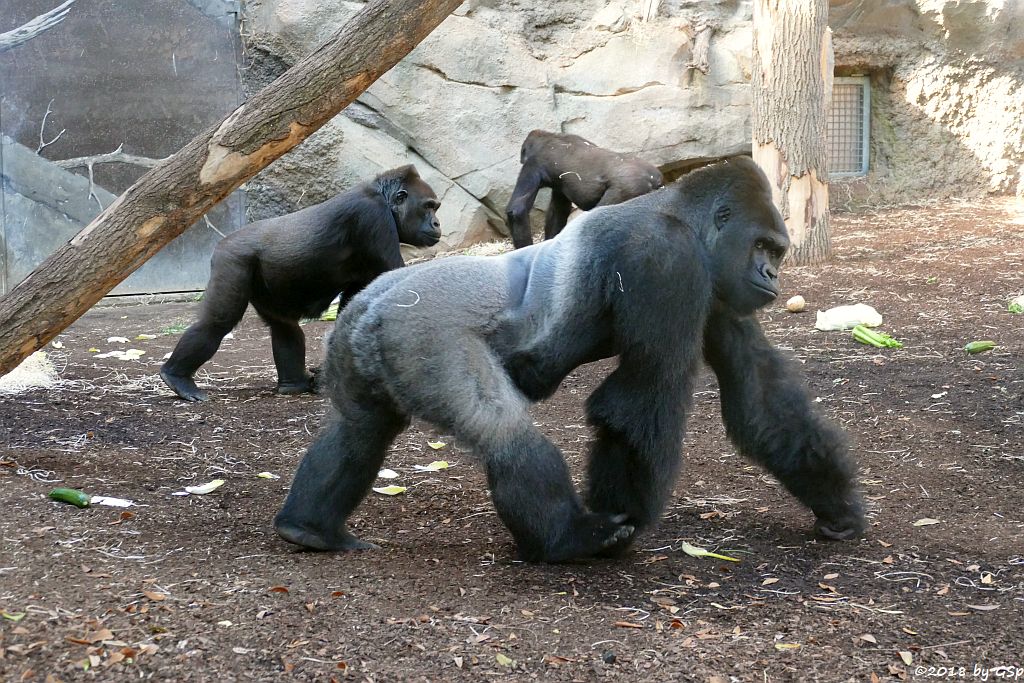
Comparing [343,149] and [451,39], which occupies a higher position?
[451,39]

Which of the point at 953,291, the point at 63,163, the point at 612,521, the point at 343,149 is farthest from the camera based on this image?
the point at 343,149

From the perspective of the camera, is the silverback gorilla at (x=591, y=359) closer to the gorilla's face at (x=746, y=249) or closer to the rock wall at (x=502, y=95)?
the gorilla's face at (x=746, y=249)

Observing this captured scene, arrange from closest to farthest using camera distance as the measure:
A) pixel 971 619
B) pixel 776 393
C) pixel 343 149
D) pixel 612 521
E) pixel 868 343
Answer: pixel 971 619
pixel 612 521
pixel 776 393
pixel 868 343
pixel 343 149

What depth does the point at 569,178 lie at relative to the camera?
928 cm

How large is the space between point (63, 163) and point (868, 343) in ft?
25.5

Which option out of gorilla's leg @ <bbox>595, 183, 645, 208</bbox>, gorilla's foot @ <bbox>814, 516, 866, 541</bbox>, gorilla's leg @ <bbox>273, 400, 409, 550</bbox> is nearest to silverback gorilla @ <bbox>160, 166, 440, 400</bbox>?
gorilla's leg @ <bbox>273, 400, 409, 550</bbox>

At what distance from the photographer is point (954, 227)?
34.8 feet

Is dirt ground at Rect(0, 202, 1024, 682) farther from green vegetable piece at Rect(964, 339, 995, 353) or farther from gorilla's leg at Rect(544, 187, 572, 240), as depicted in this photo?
gorilla's leg at Rect(544, 187, 572, 240)

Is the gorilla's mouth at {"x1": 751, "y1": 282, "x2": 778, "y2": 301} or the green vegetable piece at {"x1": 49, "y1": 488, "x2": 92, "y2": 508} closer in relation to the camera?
the gorilla's mouth at {"x1": 751, "y1": 282, "x2": 778, "y2": 301}

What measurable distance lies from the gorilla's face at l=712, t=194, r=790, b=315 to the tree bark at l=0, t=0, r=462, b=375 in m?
1.37

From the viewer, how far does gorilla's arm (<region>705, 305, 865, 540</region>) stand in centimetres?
364

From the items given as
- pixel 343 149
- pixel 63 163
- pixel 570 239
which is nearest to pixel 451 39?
pixel 343 149

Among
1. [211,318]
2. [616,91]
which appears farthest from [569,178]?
[211,318]

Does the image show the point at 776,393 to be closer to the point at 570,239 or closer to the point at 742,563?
the point at 742,563
